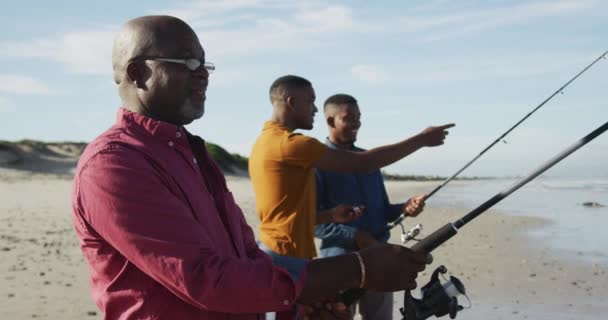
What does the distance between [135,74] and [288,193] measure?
204cm

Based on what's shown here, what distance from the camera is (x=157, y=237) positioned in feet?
6.08

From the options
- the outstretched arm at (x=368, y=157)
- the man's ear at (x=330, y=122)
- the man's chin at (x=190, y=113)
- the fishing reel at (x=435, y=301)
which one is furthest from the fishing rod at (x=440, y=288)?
the man's ear at (x=330, y=122)

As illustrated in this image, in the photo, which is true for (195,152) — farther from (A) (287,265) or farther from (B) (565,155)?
(B) (565,155)

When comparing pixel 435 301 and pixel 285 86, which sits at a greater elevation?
pixel 285 86

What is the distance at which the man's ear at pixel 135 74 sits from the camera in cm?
211

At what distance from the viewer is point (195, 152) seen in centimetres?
222

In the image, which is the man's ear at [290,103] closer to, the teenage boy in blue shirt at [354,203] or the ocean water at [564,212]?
the teenage boy in blue shirt at [354,203]

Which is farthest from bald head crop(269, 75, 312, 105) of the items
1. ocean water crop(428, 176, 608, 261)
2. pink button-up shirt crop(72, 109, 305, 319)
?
ocean water crop(428, 176, 608, 261)

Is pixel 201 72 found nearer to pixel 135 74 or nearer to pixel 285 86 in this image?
pixel 135 74

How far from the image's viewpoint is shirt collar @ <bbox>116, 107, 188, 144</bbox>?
2.05 metres

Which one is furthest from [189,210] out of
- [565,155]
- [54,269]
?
[54,269]

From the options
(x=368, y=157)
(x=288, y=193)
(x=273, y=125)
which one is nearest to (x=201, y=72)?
(x=368, y=157)

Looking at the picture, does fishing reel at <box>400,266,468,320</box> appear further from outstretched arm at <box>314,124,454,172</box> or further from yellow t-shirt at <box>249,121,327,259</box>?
yellow t-shirt at <box>249,121,327,259</box>

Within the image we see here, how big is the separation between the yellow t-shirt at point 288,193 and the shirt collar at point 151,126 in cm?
193
